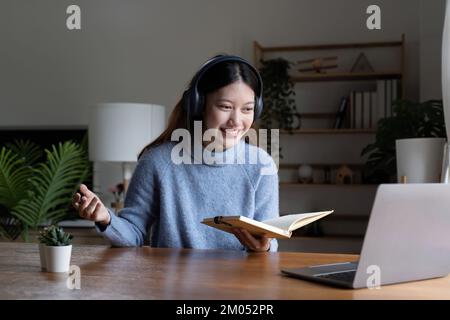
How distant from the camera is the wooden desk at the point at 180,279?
0.96m

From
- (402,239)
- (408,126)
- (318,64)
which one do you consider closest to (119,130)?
(318,64)

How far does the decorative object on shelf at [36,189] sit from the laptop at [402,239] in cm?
255

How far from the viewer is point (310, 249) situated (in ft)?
12.6

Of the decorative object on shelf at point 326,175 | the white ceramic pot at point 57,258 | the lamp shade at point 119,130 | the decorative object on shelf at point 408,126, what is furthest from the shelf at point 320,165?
the white ceramic pot at point 57,258

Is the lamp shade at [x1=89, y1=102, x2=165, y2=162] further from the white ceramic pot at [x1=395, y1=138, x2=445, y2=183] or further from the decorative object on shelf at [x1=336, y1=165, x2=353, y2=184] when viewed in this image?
the white ceramic pot at [x1=395, y1=138, x2=445, y2=183]

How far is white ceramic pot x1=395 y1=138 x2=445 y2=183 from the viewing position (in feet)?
8.25

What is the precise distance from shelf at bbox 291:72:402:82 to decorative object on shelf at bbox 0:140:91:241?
1.52 meters

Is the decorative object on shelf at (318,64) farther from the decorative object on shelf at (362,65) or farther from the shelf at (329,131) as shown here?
the shelf at (329,131)

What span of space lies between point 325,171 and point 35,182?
73.5 inches

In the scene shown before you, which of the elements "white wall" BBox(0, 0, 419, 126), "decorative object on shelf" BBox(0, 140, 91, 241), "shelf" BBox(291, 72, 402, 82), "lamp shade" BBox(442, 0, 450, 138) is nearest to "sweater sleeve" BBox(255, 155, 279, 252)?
"lamp shade" BBox(442, 0, 450, 138)

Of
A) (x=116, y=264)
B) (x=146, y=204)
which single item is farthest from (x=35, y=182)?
(x=116, y=264)

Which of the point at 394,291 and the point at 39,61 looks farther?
the point at 39,61

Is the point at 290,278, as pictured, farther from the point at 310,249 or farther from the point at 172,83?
the point at 172,83

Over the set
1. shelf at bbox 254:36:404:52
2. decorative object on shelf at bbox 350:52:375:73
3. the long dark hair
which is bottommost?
the long dark hair
